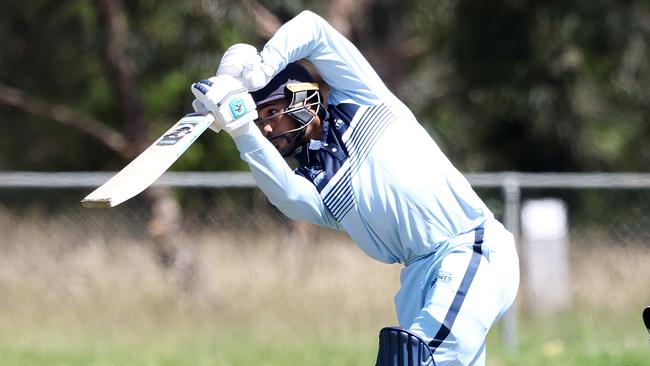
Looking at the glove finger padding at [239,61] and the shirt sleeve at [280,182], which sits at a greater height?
the glove finger padding at [239,61]

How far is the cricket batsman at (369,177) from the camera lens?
4.04 m

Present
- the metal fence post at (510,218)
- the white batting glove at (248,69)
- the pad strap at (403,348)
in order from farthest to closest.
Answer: the metal fence post at (510,218), the white batting glove at (248,69), the pad strap at (403,348)

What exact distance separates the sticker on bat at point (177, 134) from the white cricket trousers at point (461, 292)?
994 millimetres

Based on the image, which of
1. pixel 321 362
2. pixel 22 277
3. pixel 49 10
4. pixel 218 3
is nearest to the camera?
pixel 321 362

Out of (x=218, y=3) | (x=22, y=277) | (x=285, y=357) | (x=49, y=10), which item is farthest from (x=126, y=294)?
(x=49, y=10)

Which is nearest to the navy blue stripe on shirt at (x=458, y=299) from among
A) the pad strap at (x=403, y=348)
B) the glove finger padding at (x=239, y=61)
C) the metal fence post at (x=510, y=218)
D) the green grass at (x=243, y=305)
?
the pad strap at (x=403, y=348)

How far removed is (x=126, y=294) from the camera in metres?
8.62

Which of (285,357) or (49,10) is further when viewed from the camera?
(49,10)

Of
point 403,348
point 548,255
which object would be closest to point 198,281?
point 548,255

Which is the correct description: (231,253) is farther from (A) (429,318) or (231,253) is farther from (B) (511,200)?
(A) (429,318)

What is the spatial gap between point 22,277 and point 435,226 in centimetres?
512

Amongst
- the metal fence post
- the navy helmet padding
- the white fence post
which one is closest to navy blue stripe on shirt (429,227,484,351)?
the navy helmet padding

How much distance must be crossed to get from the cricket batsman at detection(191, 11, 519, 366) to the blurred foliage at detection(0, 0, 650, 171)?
26.1ft

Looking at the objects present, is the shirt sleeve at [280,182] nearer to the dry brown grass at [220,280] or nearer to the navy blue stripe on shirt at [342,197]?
the navy blue stripe on shirt at [342,197]
